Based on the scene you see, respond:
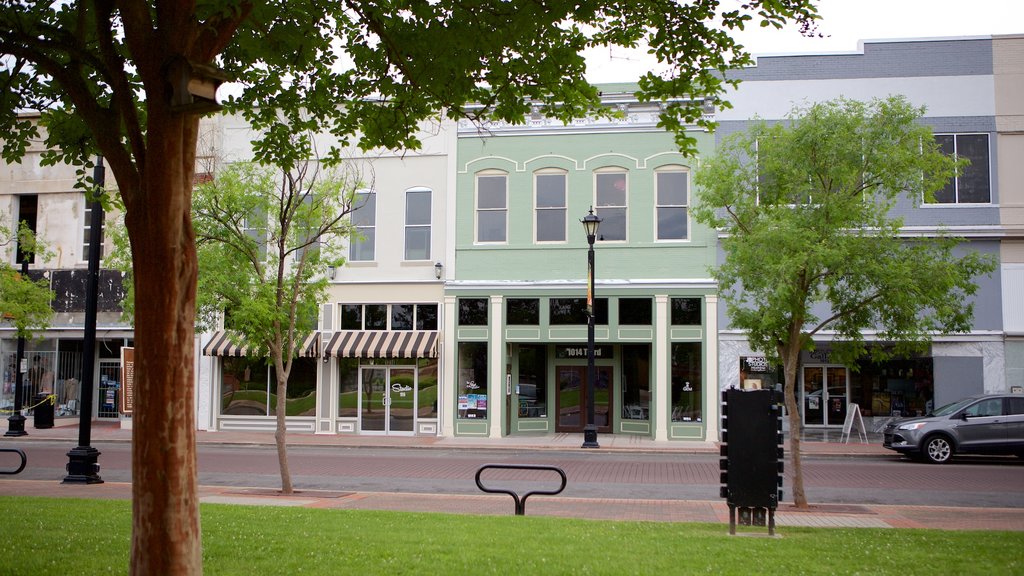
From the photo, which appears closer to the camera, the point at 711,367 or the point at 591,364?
the point at 591,364

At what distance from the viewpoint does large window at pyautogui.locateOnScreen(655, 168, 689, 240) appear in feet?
85.3

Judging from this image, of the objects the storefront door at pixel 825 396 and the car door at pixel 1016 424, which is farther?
the storefront door at pixel 825 396

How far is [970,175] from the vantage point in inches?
994

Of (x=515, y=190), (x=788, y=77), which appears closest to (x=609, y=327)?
(x=515, y=190)

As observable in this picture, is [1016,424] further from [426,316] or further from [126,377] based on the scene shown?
[126,377]

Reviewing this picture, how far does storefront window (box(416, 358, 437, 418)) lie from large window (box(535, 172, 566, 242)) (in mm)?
5204

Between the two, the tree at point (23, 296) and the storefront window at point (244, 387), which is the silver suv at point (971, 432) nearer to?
the storefront window at point (244, 387)

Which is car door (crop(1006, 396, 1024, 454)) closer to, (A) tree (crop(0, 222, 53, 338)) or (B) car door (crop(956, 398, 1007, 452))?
(B) car door (crop(956, 398, 1007, 452))

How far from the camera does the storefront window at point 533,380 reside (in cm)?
2684

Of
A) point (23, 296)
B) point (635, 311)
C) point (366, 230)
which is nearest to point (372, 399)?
point (366, 230)

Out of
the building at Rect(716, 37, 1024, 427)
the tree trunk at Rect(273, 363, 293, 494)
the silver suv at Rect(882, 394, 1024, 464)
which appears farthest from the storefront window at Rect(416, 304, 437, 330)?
the silver suv at Rect(882, 394, 1024, 464)

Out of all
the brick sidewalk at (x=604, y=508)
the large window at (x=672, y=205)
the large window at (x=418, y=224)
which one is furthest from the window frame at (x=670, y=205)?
the brick sidewalk at (x=604, y=508)

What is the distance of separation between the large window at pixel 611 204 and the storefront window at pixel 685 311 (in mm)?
2577

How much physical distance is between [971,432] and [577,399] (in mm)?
10998
